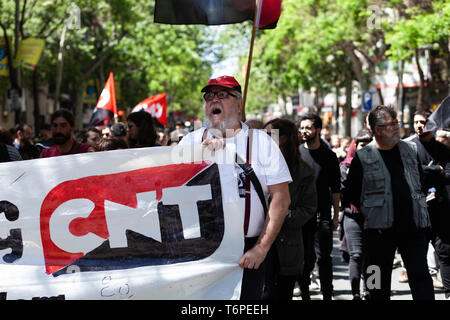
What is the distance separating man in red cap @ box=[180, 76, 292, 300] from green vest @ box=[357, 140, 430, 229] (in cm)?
174

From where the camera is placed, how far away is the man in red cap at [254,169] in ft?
13.8

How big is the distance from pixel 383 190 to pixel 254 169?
1.94 meters

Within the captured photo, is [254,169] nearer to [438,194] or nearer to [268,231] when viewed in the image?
[268,231]

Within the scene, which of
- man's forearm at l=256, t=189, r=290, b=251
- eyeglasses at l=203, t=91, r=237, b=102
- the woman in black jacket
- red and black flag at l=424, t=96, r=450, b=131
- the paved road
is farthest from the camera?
the paved road

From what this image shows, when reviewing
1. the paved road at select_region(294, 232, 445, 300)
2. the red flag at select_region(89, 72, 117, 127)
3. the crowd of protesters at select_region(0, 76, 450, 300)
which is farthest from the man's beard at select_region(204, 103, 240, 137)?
the red flag at select_region(89, 72, 117, 127)

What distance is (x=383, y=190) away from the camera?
19.2ft

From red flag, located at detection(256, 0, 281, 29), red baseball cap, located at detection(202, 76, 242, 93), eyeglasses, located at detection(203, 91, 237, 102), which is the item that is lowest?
eyeglasses, located at detection(203, 91, 237, 102)

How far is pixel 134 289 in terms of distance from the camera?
4301mm

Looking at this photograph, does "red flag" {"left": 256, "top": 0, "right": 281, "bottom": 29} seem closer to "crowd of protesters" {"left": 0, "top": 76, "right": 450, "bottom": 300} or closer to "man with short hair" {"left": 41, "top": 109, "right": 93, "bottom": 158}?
"crowd of protesters" {"left": 0, "top": 76, "right": 450, "bottom": 300}

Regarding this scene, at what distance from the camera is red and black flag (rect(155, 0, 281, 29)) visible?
698 centimetres

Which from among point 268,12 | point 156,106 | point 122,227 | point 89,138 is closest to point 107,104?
point 156,106

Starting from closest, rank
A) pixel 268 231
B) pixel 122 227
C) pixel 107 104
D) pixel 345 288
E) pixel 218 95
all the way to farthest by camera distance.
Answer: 1. pixel 268 231
2. pixel 218 95
3. pixel 122 227
4. pixel 345 288
5. pixel 107 104
